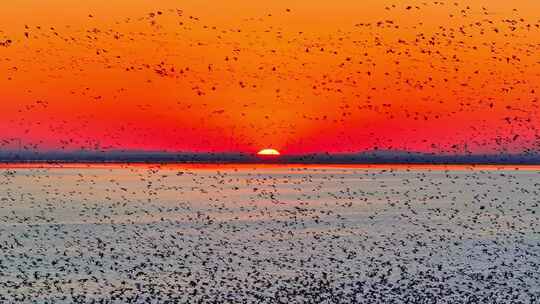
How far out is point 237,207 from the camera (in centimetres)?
8269

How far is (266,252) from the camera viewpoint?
47094mm

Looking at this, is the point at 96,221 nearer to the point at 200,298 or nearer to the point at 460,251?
the point at 460,251

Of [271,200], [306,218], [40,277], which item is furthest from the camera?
[271,200]

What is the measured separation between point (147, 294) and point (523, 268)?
1539cm

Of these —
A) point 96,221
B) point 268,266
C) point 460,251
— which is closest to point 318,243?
point 460,251

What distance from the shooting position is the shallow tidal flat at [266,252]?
34.2 meters

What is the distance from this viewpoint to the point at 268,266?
137 ft

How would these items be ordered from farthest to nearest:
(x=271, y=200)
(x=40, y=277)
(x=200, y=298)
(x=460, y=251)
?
(x=271, y=200) → (x=460, y=251) → (x=40, y=277) → (x=200, y=298)

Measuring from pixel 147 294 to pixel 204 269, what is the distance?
22.0 feet

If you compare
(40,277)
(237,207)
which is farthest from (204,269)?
(237,207)

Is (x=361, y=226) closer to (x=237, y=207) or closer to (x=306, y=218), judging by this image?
(x=306, y=218)

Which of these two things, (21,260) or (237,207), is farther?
(237,207)

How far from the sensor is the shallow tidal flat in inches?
1346

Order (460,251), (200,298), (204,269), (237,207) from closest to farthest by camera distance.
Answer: (200,298), (204,269), (460,251), (237,207)
